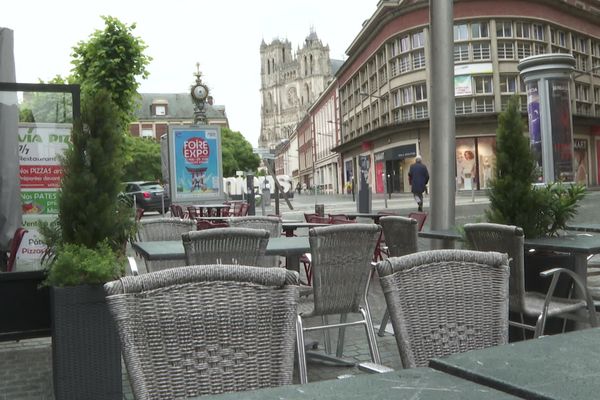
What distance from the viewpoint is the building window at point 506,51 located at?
1825 inches

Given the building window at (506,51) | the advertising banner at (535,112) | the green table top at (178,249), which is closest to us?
the green table top at (178,249)

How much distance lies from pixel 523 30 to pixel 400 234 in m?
45.8

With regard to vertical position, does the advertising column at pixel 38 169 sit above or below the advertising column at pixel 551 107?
below

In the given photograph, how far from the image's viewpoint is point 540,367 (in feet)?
5.27

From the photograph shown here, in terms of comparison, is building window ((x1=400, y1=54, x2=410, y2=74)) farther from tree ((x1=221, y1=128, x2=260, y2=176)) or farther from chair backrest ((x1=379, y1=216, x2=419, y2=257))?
chair backrest ((x1=379, y1=216, x2=419, y2=257))

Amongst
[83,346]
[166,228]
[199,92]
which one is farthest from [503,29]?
[83,346]

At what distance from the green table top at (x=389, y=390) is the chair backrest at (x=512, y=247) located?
8.27ft

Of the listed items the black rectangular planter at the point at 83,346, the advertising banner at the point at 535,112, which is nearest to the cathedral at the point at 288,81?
the advertising banner at the point at 535,112

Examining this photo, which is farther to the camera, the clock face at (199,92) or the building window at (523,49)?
the building window at (523,49)

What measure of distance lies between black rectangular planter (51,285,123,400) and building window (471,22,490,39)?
4541 cm

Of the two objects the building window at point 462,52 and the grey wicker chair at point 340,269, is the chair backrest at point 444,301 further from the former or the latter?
the building window at point 462,52

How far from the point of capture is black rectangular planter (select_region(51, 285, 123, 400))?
3.95 meters

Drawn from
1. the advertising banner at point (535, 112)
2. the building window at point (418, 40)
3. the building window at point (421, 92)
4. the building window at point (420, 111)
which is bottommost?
the advertising banner at point (535, 112)

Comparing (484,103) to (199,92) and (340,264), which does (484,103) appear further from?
(340,264)
